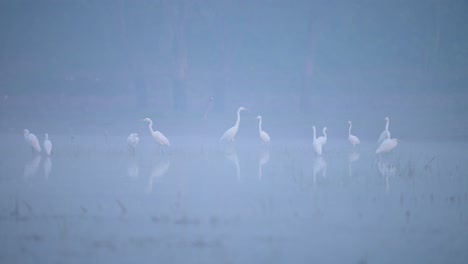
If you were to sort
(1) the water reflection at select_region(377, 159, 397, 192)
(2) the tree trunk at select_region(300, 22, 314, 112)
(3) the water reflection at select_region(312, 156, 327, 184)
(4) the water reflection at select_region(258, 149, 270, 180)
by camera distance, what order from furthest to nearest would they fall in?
(2) the tree trunk at select_region(300, 22, 314, 112) → (4) the water reflection at select_region(258, 149, 270, 180) → (3) the water reflection at select_region(312, 156, 327, 184) → (1) the water reflection at select_region(377, 159, 397, 192)

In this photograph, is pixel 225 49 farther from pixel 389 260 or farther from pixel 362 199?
pixel 389 260

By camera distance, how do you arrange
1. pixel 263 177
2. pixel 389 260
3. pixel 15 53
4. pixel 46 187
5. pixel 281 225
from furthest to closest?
1. pixel 15 53
2. pixel 263 177
3. pixel 46 187
4. pixel 281 225
5. pixel 389 260

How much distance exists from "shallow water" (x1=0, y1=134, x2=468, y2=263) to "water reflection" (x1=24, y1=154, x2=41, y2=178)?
0.18 ft

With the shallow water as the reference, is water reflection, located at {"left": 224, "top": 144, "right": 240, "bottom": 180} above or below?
above

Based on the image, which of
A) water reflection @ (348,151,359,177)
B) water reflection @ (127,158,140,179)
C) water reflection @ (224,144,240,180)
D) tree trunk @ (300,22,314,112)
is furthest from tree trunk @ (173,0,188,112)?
water reflection @ (127,158,140,179)

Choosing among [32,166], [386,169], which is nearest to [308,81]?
[386,169]

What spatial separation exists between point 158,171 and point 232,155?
4.71m

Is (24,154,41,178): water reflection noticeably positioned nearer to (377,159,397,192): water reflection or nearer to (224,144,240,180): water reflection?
(224,144,240,180): water reflection

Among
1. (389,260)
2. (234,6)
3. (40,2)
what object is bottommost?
(389,260)

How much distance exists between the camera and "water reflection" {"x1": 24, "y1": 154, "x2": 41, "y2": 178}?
13438 millimetres

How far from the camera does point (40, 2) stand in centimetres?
3919

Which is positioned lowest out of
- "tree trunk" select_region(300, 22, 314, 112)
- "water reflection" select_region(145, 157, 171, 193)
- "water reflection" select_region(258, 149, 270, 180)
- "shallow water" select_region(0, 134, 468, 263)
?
"shallow water" select_region(0, 134, 468, 263)

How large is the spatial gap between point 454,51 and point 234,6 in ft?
48.1

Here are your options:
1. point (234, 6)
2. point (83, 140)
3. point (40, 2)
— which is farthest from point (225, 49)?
point (40, 2)
